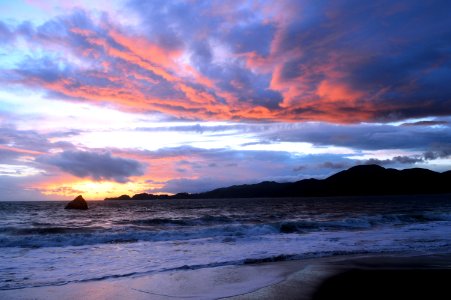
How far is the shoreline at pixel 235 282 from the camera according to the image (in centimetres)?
1000

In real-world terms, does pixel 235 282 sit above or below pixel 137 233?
below

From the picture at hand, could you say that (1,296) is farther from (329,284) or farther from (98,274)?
(329,284)

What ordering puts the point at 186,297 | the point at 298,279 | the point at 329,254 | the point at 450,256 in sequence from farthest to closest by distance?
the point at 329,254 < the point at 450,256 < the point at 298,279 < the point at 186,297

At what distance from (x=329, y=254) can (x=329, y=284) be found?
6.67 metres

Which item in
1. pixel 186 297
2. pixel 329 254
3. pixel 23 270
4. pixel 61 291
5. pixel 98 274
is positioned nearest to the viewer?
pixel 186 297

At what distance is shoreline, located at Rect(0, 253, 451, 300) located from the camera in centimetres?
1000

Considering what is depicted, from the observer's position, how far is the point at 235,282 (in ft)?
37.8

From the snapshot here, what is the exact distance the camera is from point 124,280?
11898 mm

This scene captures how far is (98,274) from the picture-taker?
506 inches

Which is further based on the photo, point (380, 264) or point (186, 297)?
point (380, 264)

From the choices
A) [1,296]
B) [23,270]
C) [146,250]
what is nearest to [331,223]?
[146,250]

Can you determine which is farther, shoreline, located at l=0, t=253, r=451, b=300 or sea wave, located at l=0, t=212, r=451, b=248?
sea wave, located at l=0, t=212, r=451, b=248

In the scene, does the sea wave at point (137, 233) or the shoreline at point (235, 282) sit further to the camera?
the sea wave at point (137, 233)

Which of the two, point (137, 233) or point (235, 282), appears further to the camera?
point (137, 233)
